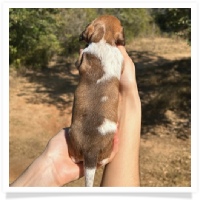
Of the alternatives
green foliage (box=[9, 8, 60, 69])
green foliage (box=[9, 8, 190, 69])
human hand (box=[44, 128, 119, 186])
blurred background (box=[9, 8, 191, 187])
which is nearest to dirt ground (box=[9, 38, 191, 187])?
blurred background (box=[9, 8, 191, 187])

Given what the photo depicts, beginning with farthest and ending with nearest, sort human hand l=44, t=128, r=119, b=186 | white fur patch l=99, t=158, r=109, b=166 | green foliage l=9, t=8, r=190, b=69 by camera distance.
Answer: green foliage l=9, t=8, r=190, b=69
human hand l=44, t=128, r=119, b=186
white fur patch l=99, t=158, r=109, b=166

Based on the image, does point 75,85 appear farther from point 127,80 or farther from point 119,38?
point 127,80

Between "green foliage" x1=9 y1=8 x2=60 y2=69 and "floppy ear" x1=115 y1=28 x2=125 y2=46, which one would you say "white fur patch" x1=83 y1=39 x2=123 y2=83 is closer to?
"floppy ear" x1=115 y1=28 x2=125 y2=46

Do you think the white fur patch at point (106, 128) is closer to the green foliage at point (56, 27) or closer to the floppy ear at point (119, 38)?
the floppy ear at point (119, 38)

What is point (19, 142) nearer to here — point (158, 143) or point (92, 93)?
point (158, 143)

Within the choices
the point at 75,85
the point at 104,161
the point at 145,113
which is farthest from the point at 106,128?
the point at 75,85

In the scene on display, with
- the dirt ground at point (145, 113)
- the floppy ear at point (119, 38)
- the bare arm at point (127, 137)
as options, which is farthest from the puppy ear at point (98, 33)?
the dirt ground at point (145, 113)
